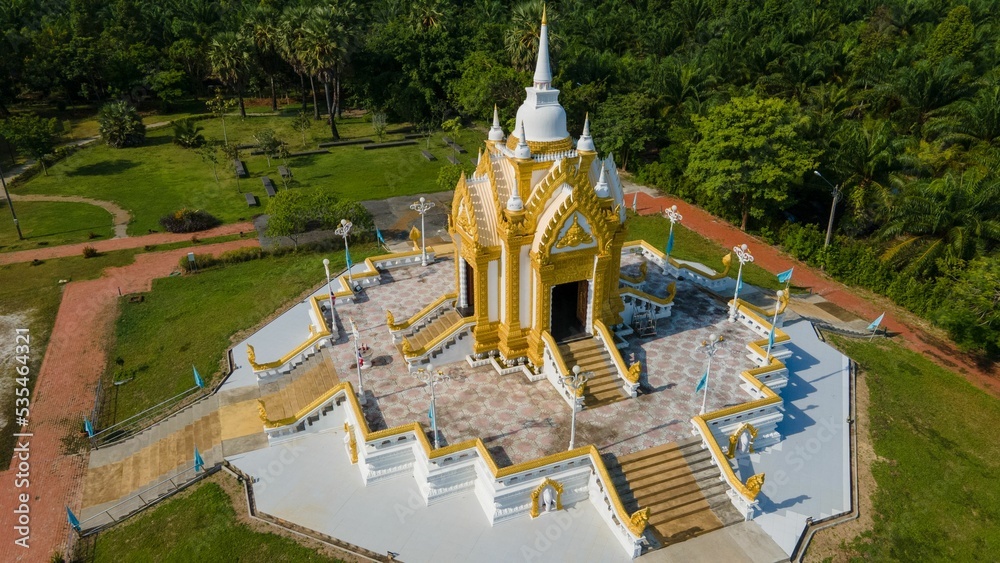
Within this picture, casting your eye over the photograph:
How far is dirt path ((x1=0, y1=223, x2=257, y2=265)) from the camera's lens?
4153cm

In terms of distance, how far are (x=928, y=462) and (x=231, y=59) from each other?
222 feet

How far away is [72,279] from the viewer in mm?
38344

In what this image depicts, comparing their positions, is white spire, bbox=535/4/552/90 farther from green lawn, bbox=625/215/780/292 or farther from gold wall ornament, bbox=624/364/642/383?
green lawn, bbox=625/215/780/292

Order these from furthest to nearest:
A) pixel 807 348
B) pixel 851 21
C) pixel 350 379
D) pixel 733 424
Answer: pixel 851 21 → pixel 807 348 → pixel 350 379 → pixel 733 424

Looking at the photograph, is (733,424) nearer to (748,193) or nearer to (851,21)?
(748,193)

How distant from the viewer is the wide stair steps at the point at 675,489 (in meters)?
21.1

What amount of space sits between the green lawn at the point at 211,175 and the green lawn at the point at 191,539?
1160 inches

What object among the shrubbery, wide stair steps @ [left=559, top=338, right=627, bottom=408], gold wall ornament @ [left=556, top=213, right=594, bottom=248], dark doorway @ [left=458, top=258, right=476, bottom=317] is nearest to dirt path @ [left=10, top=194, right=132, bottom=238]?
the shrubbery

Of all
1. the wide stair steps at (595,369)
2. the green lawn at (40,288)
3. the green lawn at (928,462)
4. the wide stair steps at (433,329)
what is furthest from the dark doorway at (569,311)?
the green lawn at (40,288)

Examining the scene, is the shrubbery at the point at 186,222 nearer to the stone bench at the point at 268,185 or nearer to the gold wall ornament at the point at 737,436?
the stone bench at the point at 268,185

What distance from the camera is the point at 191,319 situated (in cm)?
3375

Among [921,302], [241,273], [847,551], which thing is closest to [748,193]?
[921,302]

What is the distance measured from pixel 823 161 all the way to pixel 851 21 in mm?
44038

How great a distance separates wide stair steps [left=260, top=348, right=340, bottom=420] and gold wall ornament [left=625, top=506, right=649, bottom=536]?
13307 mm
